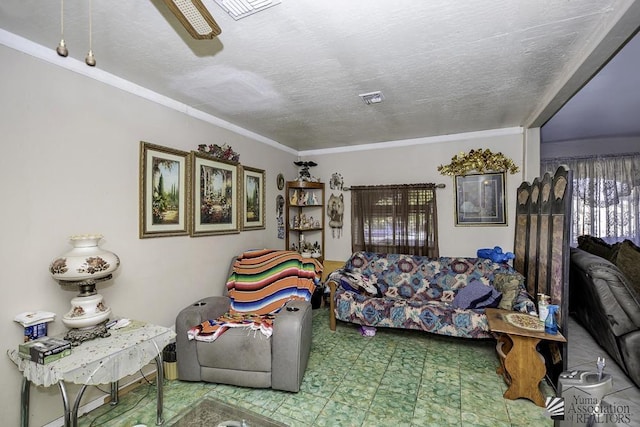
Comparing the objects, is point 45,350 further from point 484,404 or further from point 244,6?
point 484,404

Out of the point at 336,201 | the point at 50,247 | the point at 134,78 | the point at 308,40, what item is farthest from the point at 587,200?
the point at 50,247

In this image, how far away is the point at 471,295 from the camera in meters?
2.98

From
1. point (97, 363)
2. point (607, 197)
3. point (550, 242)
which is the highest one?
point (607, 197)

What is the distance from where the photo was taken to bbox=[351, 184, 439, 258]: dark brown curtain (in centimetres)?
395

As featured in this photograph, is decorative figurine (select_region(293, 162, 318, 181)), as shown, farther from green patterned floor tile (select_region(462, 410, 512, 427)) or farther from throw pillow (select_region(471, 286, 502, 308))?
green patterned floor tile (select_region(462, 410, 512, 427))

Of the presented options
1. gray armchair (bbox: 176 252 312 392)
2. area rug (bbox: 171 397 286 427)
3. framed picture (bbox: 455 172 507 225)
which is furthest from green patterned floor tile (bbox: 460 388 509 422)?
framed picture (bbox: 455 172 507 225)

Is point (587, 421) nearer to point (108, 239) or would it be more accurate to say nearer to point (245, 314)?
point (245, 314)

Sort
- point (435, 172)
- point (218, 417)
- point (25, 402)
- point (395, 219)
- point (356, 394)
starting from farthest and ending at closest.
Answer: point (395, 219), point (435, 172), point (356, 394), point (25, 402), point (218, 417)

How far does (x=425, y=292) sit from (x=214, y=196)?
274cm

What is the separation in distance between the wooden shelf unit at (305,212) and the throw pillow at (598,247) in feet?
11.6

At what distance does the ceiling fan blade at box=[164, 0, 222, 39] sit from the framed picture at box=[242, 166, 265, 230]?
2.24 m

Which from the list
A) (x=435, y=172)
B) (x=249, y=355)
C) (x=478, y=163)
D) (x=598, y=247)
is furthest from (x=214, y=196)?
(x=598, y=247)

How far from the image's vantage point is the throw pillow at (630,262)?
9.43ft

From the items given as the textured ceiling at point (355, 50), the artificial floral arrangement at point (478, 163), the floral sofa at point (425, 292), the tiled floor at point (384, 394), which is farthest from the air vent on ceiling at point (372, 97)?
the tiled floor at point (384, 394)
